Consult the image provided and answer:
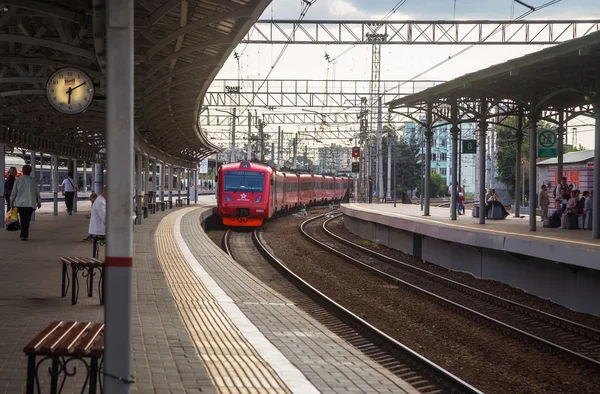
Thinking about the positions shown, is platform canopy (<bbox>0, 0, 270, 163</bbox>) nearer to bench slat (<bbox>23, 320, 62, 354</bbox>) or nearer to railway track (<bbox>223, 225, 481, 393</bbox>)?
bench slat (<bbox>23, 320, 62, 354</bbox>)

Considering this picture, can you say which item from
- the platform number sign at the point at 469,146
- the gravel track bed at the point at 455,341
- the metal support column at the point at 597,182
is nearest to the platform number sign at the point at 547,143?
the metal support column at the point at 597,182

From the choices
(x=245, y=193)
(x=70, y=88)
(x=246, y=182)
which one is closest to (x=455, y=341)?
(x=70, y=88)

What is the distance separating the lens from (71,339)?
17.8ft

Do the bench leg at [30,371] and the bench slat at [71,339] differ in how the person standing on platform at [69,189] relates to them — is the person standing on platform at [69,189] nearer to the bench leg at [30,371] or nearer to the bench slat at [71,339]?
the bench slat at [71,339]

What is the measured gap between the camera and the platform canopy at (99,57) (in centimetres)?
1066

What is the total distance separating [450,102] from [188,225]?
33.9ft

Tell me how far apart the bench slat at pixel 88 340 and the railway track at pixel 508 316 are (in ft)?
19.9

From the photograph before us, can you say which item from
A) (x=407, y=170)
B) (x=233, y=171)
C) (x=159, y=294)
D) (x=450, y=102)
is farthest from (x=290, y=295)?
(x=407, y=170)

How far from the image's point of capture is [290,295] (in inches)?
621

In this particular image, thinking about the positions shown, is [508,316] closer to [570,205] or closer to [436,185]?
[570,205]

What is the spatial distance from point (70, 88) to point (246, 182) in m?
21.6

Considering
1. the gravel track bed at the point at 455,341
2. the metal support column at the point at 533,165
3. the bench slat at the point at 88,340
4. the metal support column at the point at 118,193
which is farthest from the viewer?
the metal support column at the point at 533,165

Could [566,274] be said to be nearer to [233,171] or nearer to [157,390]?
[157,390]

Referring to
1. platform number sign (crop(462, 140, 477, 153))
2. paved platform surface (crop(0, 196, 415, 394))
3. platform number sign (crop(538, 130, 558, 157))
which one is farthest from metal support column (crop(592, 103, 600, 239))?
platform number sign (crop(462, 140, 477, 153))
